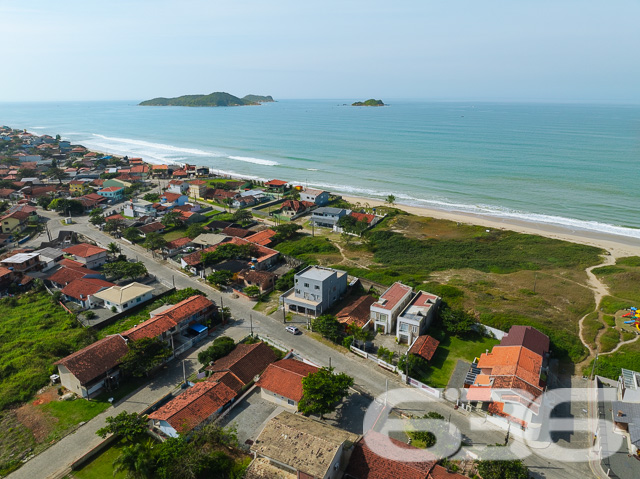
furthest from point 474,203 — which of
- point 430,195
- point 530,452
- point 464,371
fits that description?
point 530,452

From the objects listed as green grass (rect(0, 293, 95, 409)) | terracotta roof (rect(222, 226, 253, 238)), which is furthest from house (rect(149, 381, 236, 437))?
terracotta roof (rect(222, 226, 253, 238))

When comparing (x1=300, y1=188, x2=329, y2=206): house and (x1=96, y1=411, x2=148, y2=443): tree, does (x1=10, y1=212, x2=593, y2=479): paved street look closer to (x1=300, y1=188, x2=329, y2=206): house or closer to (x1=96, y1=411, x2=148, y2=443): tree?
(x1=96, y1=411, x2=148, y2=443): tree

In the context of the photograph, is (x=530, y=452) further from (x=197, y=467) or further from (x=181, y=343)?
(x=181, y=343)

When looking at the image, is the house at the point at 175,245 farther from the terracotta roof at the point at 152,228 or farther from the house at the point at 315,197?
the house at the point at 315,197

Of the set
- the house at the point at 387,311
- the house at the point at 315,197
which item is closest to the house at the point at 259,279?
the house at the point at 387,311

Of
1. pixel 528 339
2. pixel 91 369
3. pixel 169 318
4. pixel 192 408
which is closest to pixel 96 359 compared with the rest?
pixel 91 369
